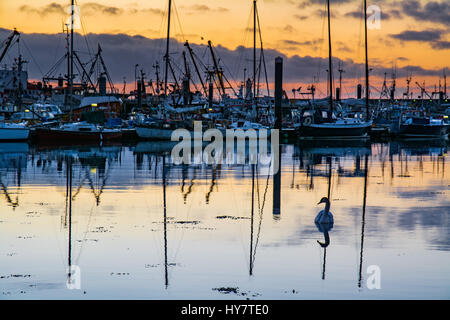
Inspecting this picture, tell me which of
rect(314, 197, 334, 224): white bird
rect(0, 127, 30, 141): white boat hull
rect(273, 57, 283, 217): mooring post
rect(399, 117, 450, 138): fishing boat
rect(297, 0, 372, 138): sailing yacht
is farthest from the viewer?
rect(399, 117, 450, 138): fishing boat

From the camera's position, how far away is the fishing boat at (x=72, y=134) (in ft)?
256

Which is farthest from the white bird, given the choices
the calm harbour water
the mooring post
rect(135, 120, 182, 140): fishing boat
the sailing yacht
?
the sailing yacht

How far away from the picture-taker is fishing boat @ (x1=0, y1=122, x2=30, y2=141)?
77169mm

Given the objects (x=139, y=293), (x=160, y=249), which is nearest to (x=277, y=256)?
(x=160, y=249)

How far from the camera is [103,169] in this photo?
41.7 m

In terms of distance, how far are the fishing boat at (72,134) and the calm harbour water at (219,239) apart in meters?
43.3

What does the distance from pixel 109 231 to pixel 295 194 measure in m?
10.9

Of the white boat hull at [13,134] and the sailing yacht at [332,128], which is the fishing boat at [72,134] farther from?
the sailing yacht at [332,128]

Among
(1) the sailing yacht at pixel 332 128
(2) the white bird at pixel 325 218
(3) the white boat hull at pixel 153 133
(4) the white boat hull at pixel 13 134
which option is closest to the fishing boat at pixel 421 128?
(1) the sailing yacht at pixel 332 128

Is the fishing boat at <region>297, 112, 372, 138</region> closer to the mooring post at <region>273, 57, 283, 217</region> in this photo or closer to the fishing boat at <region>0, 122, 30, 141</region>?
the mooring post at <region>273, 57, 283, 217</region>

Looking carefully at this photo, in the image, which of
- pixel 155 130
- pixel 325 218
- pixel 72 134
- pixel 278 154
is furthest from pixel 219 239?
pixel 155 130

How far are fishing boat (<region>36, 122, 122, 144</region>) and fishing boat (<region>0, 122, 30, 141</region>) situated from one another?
1.68m

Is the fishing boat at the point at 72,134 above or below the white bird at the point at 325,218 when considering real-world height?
above

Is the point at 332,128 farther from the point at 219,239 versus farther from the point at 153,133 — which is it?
the point at 219,239
